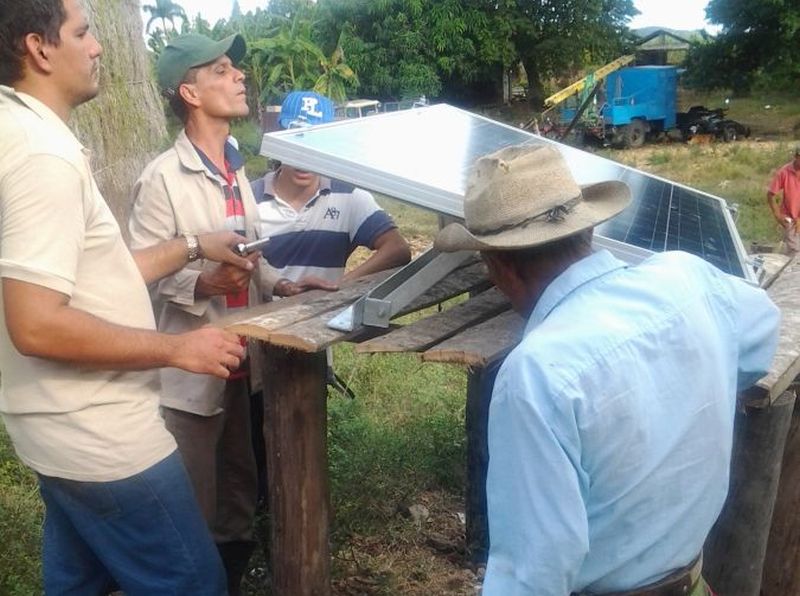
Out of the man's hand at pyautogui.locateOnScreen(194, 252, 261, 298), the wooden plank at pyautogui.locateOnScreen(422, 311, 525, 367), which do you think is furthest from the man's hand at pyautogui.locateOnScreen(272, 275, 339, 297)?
the wooden plank at pyautogui.locateOnScreen(422, 311, 525, 367)

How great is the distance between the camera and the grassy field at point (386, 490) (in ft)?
11.8

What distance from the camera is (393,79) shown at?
2741cm

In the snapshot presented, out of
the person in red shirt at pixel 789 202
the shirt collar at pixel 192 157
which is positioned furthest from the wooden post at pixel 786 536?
the person in red shirt at pixel 789 202

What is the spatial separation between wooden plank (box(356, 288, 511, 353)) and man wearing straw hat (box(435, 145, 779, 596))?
0.41 m

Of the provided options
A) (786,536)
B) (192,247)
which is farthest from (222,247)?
(786,536)

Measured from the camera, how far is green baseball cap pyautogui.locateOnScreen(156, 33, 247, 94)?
285 centimetres

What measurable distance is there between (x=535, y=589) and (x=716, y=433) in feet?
1.45

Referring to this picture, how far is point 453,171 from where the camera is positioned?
2535mm

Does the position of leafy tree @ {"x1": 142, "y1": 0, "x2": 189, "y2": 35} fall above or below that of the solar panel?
below

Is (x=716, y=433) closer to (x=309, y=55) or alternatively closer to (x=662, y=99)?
(x=309, y=55)

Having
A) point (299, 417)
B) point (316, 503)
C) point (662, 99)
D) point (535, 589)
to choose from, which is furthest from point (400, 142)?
point (662, 99)

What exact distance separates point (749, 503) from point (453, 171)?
1.24 m

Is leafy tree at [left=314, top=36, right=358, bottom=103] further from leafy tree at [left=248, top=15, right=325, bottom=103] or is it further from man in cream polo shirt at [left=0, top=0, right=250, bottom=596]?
man in cream polo shirt at [left=0, top=0, right=250, bottom=596]

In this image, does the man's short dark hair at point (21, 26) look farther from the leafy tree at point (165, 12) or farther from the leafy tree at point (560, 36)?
the leafy tree at point (560, 36)
